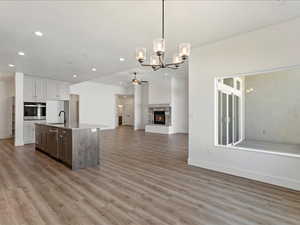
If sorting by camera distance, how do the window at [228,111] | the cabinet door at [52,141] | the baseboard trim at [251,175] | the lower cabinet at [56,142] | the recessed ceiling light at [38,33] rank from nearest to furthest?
the baseboard trim at [251,175] → the recessed ceiling light at [38,33] → the lower cabinet at [56,142] → the window at [228,111] → the cabinet door at [52,141]

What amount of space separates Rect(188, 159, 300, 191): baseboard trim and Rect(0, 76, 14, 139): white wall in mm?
9098

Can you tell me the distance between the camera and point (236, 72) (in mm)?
3617

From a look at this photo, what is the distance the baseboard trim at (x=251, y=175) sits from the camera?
9.73 feet

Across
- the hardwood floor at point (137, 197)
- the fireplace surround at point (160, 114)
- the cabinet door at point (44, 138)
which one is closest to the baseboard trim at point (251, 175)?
the hardwood floor at point (137, 197)

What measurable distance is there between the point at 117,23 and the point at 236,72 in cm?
257

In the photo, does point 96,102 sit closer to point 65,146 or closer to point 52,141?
point 52,141

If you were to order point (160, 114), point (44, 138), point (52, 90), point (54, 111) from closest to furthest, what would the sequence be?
point (44, 138)
point (52, 90)
point (54, 111)
point (160, 114)

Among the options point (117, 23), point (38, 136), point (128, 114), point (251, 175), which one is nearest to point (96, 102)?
point (128, 114)

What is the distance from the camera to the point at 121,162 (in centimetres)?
448

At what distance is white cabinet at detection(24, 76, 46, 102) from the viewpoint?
706 centimetres

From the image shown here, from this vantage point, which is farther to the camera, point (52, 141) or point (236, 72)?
point (52, 141)

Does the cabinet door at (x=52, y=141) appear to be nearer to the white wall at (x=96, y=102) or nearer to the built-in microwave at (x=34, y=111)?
the built-in microwave at (x=34, y=111)

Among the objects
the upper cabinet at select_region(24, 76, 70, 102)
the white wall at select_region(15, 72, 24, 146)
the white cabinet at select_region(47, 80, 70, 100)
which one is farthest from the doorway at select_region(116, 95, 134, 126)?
the white wall at select_region(15, 72, 24, 146)

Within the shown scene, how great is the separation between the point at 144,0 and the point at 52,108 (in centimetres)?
730
